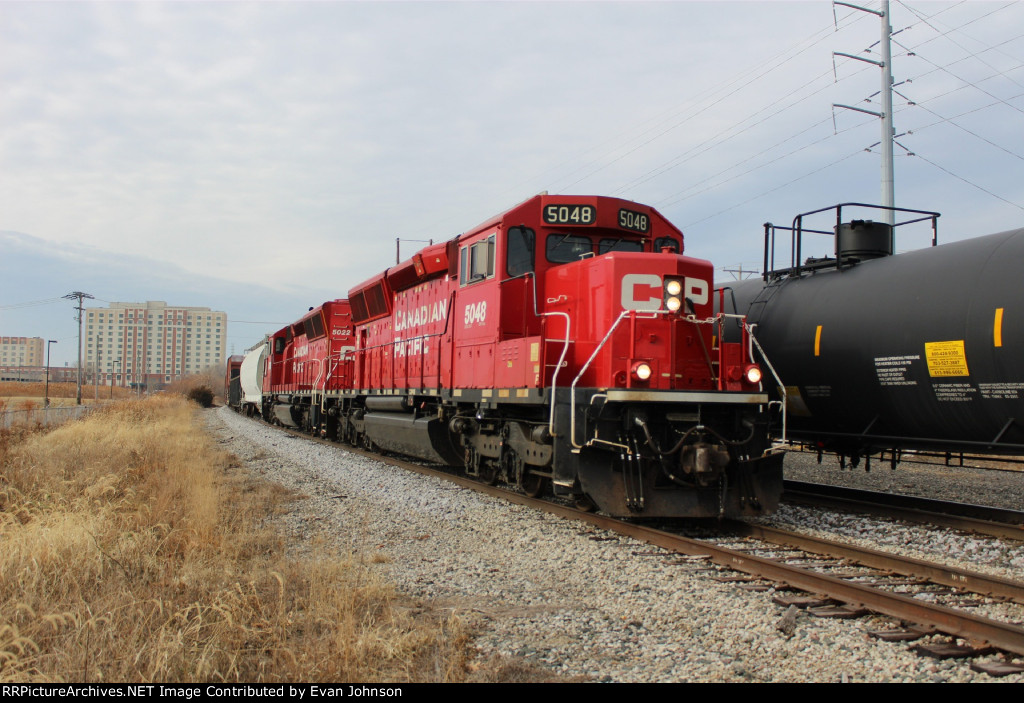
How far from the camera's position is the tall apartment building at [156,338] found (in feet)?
→ 478

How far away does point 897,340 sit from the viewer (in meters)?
8.62

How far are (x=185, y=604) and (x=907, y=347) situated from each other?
26.1ft

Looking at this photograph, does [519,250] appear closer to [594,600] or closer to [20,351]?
[594,600]

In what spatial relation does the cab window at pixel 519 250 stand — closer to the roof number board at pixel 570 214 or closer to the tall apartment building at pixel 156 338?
the roof number board at pixel 570 214

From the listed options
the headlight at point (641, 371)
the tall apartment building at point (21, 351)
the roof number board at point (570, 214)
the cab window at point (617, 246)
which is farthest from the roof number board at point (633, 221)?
the tall apartment building at point (21, 351)

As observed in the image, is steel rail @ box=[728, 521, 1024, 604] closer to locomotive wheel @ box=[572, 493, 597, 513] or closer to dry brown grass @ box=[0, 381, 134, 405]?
locomotive wheel @ box=[572, 493, 597, 513]

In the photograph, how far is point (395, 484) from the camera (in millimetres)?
11562

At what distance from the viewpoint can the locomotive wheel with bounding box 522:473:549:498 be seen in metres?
9.44

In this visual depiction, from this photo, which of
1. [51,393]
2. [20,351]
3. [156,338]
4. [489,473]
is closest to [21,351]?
[20,351]

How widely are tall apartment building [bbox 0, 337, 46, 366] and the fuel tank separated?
680 feet

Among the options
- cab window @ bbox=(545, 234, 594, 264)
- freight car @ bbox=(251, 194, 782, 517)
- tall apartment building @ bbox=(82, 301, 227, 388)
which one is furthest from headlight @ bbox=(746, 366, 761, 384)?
tall apartment building @ bbox=(82, 301, 227, 388)
